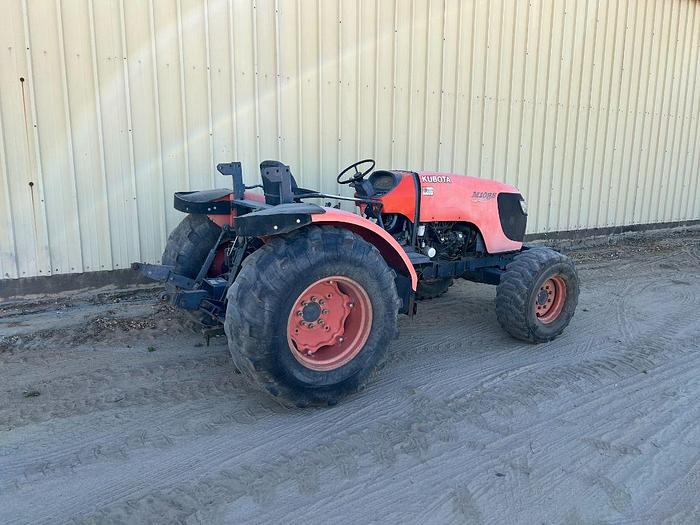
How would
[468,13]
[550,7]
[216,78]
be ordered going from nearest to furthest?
[216,78]
[468,13]
[550,7]

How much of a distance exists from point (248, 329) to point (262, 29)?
382 cm

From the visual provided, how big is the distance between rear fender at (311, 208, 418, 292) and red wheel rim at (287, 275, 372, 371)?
36 centimetres

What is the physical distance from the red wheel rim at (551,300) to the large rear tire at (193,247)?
2644mm

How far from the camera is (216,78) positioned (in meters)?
5.39

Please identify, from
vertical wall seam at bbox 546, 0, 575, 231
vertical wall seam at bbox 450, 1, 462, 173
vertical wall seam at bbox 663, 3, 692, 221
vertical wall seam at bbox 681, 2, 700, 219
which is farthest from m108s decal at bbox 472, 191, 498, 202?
vertical wall seam at bbox 681, 2, 700, 219

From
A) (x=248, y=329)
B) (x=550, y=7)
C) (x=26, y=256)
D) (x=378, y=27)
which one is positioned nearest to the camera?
(x=248, y=329)

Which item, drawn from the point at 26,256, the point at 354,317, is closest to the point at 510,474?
the point at 354,317

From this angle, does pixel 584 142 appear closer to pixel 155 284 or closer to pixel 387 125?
pixel 387 125

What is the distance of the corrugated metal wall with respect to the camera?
15.6ft

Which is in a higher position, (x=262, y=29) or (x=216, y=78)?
(x=262, y=29)

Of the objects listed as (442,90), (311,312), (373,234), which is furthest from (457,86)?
(311,312)

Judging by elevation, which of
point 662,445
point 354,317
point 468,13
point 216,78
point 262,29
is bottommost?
point 662,445

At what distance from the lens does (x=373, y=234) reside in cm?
360

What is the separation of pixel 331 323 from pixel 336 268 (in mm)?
422
